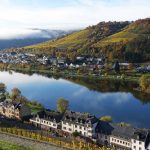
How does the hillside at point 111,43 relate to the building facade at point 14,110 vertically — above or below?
above

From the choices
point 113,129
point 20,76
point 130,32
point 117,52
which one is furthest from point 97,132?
point 130,32

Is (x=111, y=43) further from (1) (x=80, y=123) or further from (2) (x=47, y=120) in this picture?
(1) (x=80, y=123)

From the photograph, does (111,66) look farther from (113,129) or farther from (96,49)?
(113,129)

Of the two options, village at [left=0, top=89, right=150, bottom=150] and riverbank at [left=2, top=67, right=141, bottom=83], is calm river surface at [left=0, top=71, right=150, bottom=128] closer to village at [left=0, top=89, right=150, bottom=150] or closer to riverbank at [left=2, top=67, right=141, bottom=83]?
riverbank at [left=2, top=67, right=141, bottom=83]

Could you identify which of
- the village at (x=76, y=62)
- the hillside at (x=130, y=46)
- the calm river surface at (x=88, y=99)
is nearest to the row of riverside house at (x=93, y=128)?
the calm river surface at (x=88, y=99)

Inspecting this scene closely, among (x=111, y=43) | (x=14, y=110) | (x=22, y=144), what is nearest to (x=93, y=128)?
(x=22, y=144)

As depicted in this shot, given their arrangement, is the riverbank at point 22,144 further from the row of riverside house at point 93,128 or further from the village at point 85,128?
the row of riverside house at point 93,128
